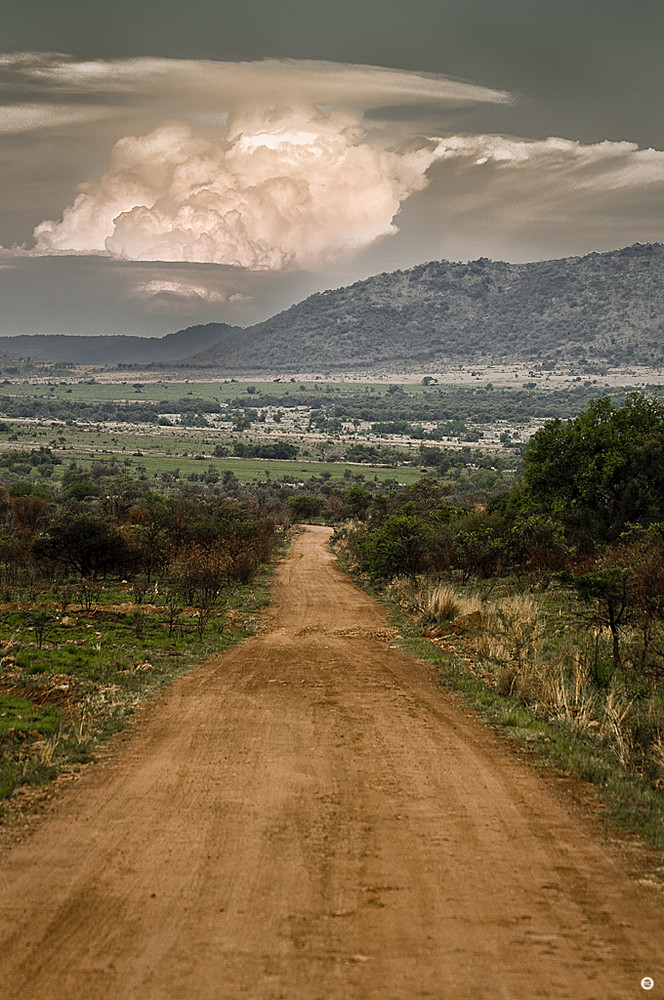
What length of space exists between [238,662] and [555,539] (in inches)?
473

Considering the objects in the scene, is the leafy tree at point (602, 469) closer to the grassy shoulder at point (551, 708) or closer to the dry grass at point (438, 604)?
the dry grass at point (438, 604)

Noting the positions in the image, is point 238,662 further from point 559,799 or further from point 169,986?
point 169,986

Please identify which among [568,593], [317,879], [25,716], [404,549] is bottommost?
[404,549]

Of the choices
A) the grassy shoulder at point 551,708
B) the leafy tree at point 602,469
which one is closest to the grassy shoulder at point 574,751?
the grassy shoulder at point 551,708

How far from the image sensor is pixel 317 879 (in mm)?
6137

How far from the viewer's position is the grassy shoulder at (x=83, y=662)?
9.04 metres

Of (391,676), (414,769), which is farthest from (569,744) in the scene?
(391,676)

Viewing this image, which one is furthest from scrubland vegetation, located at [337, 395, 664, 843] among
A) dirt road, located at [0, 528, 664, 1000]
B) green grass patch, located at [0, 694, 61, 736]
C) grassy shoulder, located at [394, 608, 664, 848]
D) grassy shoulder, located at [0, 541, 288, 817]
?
green grass patch, located at [0, 694, 61, 736]

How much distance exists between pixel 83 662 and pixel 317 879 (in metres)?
8.08

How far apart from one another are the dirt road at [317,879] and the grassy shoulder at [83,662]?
56 centimetres

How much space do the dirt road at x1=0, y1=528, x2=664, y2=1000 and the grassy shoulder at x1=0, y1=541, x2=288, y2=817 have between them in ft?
1.84


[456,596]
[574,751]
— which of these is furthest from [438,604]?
[574,751]

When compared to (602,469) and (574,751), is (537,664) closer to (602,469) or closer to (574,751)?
(574,751)

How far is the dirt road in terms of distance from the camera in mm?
4961
